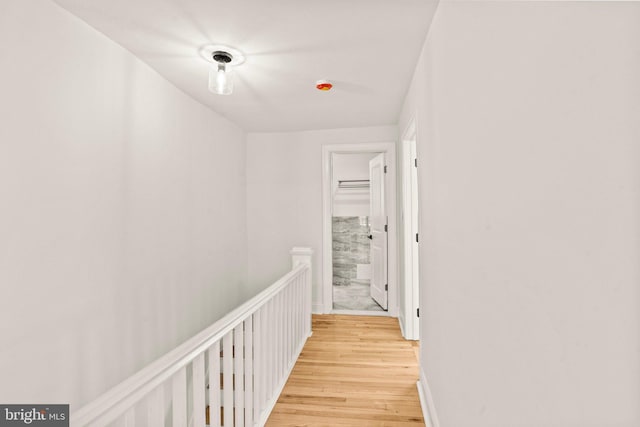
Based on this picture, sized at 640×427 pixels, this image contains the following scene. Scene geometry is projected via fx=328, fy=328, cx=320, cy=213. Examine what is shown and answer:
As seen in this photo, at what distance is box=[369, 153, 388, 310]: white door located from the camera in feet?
13.4

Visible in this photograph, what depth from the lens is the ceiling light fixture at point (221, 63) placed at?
2001 mm

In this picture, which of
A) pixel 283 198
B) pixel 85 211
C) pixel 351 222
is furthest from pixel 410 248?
pixel 351 222

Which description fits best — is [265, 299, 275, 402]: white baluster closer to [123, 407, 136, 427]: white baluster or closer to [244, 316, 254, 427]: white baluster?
[244, 316, 254, 427]: white baluster

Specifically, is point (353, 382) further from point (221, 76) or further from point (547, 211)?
point (221, 76)

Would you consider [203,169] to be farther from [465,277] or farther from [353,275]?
[353,275]

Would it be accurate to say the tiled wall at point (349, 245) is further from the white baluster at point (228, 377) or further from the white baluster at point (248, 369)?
the white baluster at point (228, 377)

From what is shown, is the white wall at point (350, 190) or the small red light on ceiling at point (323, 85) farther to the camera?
the white wall at point (350, 190)

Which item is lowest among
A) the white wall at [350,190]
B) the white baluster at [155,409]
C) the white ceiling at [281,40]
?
the white baluster at [155,409]

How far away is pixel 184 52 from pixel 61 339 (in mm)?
1689

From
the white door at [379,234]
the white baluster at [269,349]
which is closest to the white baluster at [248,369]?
the white baluster at [269,349]

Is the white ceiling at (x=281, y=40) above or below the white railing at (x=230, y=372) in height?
above

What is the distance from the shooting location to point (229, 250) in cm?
361

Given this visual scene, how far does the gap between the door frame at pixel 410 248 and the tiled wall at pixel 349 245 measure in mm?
2617

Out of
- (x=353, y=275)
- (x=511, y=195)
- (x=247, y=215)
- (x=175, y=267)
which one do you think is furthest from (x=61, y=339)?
(x=353, y=275)
